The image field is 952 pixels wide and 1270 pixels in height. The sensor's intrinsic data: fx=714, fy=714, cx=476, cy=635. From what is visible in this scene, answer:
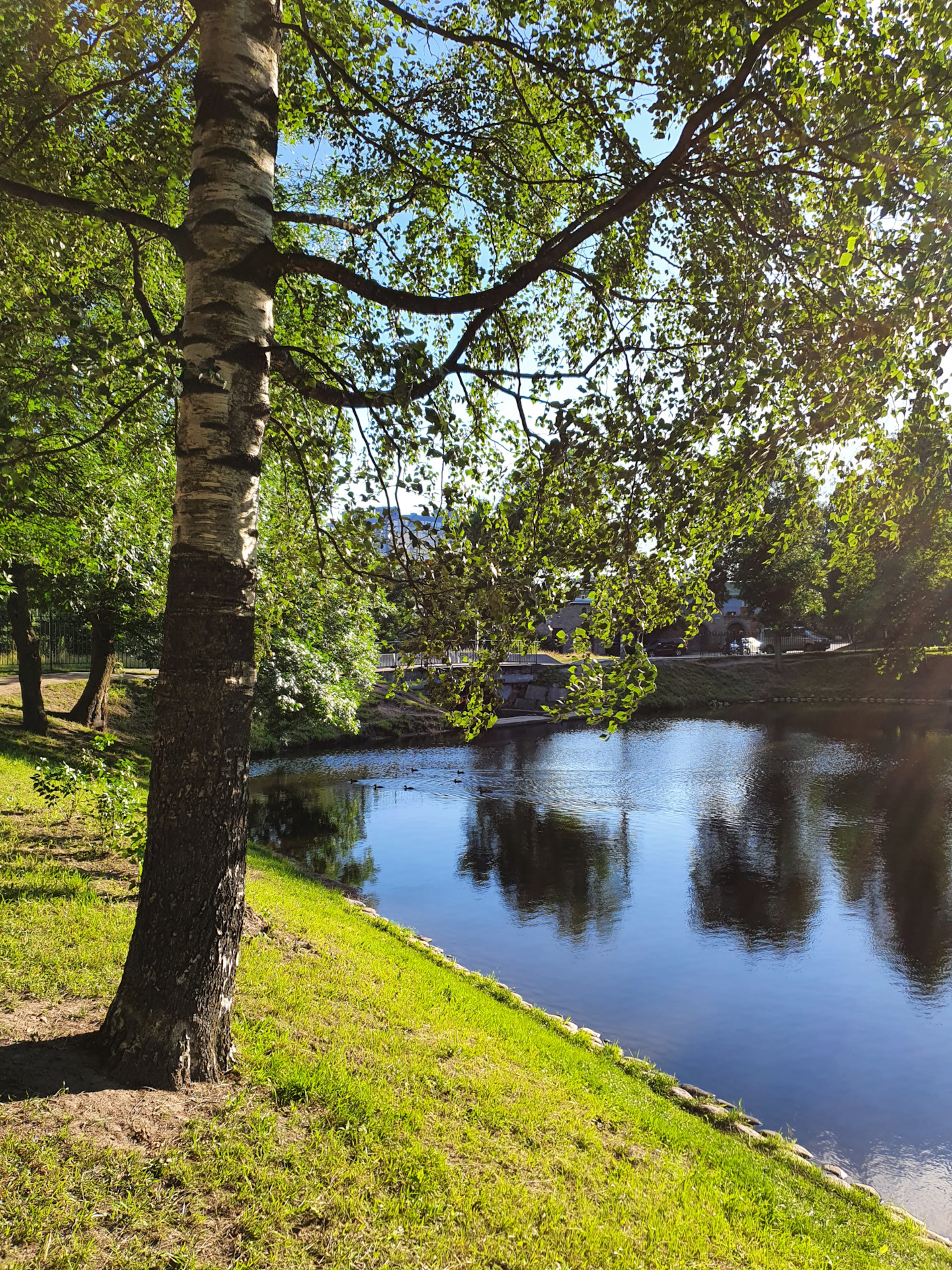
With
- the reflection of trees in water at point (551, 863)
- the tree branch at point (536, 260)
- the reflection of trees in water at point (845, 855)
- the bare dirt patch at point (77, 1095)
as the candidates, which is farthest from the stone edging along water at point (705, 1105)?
the tree branch at point (536, 260)

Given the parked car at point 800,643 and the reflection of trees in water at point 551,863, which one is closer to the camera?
the reflection of trees in water at point 551,863

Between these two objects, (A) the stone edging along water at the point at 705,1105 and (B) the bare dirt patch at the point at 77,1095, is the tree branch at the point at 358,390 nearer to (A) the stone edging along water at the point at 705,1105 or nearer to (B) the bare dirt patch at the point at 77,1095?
(B) the bare dirt patch at the point at 77,1095

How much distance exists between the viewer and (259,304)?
3.97 meters

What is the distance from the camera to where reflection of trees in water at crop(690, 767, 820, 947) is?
14453mm

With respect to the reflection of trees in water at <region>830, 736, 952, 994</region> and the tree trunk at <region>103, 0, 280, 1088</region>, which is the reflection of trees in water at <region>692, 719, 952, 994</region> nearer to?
the reflection of trees in water at <region>830, 736, 952, 994</region>

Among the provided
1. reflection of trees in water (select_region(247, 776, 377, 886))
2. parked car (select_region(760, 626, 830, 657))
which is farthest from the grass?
parked car (select_region(760, 626, 830, 657))

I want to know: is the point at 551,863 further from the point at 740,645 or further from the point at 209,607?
the point at 740,645

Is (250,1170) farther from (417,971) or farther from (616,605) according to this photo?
(417,971)

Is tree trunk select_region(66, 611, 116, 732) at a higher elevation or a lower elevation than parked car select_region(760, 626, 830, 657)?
lower

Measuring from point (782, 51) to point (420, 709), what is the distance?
127 ft

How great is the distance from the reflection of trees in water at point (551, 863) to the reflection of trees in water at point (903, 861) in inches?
207

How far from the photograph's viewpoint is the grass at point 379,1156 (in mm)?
3180

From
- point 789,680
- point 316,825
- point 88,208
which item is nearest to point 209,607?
point 88,208

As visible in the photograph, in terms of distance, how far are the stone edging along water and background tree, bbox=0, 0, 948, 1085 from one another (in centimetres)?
573
